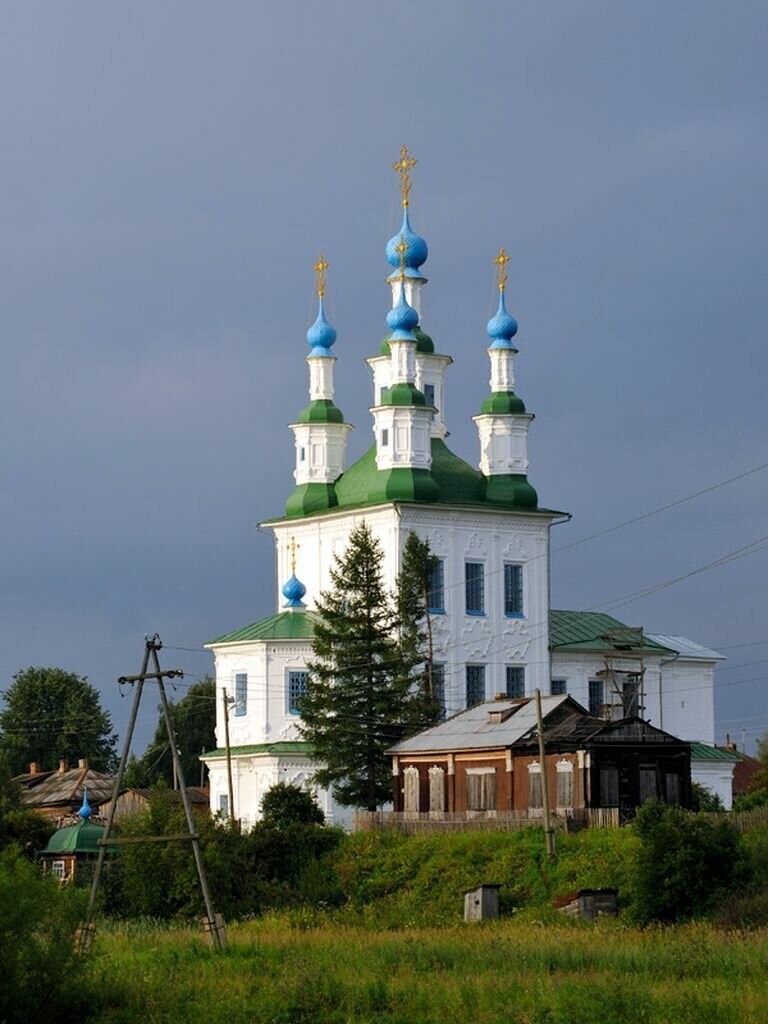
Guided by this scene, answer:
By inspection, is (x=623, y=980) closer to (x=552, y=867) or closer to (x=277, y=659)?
(x=552, y=867)

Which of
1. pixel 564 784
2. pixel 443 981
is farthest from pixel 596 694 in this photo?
pixel 443 981

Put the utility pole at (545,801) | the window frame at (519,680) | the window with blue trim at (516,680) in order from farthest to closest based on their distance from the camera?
the window with blue trim at (516,680) < the window frame at (519,680) < the utility pole at (545,801)

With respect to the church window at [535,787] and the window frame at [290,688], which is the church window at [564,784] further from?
the window frame at [290,688]

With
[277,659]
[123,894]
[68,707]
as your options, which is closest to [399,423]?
[277,659]

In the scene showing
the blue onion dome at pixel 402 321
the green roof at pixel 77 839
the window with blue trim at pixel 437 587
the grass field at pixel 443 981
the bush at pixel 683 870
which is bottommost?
the grass field at pixel 443 981

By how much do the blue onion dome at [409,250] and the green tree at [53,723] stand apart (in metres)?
27.0

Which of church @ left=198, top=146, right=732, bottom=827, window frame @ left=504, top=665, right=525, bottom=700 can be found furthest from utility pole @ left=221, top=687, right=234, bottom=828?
window frame @ left=504, top=665, right=525, bottom=700

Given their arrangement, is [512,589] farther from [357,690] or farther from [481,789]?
[481,789]

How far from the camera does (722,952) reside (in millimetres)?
29141

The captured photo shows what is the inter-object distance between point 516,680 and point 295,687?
6.19 meters

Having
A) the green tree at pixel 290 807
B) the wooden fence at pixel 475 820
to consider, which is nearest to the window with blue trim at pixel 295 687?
the green tree at pixel 290 807

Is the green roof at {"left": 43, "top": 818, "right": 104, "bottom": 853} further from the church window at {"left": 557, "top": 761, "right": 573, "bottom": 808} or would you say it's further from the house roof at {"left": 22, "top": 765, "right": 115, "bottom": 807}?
the church window at {"left": 557, "top": 761, "right": 573, "bottom": 808}

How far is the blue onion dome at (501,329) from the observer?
2501 inches

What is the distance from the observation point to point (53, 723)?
274ft
